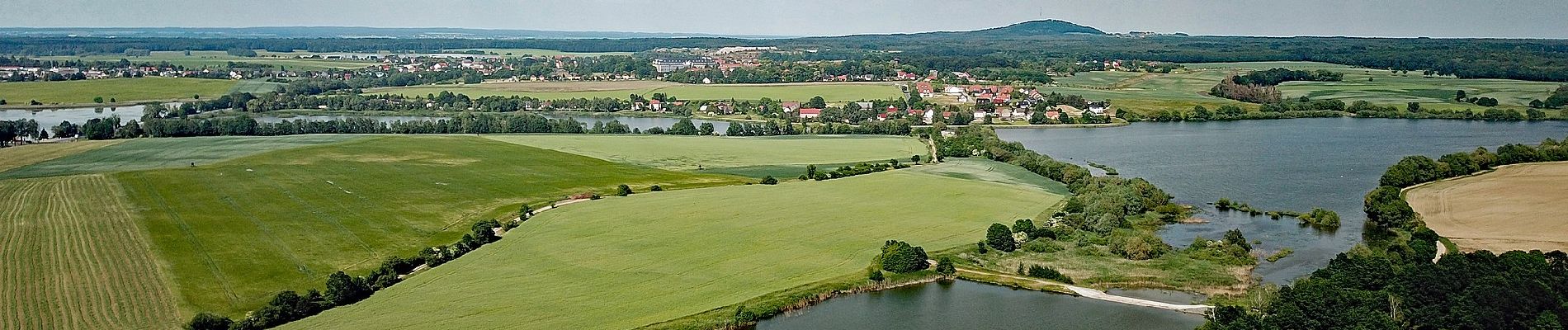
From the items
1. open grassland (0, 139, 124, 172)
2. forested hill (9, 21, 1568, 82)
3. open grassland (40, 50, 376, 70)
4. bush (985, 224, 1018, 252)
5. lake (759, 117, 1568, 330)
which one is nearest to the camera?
lake (759, 117, 1568, 330)

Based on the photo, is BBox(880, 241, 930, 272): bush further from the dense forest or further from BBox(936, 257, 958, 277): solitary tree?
the dense forest

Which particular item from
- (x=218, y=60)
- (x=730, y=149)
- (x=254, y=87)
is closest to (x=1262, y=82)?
(x=730, y=149)

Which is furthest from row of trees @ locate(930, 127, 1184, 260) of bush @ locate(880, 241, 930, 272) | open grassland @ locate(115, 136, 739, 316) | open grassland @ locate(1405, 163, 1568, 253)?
open grassland @ locate(115, 136, 739, 316)

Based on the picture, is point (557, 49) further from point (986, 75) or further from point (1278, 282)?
point (1278, 282)

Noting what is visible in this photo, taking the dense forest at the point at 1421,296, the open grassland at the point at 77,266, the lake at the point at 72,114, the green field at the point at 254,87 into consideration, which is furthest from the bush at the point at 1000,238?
the green field at the point at 254,87

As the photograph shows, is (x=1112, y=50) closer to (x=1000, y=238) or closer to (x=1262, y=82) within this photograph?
(x=1262, y=82)

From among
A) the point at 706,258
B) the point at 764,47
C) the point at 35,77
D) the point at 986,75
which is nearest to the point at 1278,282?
the point at 706,258
